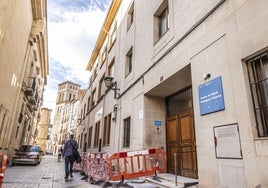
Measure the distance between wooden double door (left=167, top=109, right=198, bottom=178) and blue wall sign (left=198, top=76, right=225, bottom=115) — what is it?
171 centimetres

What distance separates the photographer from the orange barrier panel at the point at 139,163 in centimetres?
586

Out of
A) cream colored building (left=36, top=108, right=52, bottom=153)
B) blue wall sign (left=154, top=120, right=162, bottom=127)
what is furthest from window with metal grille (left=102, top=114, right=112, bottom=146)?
cream colored building (left=36, top=108, right=52, bottom=153)

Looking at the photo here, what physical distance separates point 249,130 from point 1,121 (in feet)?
38.8

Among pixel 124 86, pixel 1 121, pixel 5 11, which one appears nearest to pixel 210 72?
pixel 124 86

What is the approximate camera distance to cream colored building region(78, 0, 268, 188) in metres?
3.42

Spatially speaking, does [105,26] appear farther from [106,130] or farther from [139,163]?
[139,163]

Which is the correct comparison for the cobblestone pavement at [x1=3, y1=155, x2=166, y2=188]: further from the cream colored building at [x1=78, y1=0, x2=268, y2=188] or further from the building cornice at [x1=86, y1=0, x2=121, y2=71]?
the building cornice at [x1=86, y1=0, x2=121, y2=71]

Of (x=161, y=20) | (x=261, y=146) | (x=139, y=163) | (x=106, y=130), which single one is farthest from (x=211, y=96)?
(x=106, y=130)

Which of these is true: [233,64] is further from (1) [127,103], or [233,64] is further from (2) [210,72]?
(1) [127,103]

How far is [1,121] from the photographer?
11.0 m

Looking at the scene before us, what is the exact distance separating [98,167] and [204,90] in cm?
435

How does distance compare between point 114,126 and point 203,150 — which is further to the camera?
point 114,126

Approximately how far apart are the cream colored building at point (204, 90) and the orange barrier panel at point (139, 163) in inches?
21.7

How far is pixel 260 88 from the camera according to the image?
11.5ft
